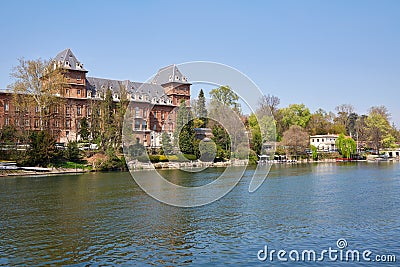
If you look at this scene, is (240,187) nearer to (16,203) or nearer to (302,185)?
(302,185)

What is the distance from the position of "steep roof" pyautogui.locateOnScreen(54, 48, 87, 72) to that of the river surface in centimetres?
3769

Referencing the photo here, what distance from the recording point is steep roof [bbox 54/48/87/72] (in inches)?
2346

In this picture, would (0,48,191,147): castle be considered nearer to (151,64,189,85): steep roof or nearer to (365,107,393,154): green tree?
(151,64,189,85): steep roof

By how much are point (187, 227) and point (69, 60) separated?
49.6 meters

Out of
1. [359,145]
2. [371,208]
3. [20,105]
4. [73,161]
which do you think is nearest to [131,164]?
[73,161]

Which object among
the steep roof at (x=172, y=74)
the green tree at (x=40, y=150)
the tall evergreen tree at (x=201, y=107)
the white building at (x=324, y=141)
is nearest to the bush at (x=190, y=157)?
the tall evergreen tree at (x=201, y=107)

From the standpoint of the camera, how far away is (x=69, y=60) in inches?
2371

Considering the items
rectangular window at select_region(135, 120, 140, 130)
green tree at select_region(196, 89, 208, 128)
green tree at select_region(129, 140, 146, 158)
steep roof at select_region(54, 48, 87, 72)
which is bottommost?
green tree at select_region(129, 140, 146, 158)

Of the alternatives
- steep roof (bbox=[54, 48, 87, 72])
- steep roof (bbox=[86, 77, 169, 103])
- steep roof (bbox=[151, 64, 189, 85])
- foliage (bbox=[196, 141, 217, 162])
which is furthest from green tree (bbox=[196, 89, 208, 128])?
steep roof (bbox=[54, 48, 87, 72])

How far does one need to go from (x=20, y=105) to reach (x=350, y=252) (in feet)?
135

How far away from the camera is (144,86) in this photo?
2552 inches

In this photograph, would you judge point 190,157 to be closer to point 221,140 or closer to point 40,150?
point 221,140

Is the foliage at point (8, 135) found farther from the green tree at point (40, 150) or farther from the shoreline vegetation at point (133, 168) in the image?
the shoreline vegetation at point (133, 168)

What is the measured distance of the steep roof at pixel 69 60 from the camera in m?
59.6
